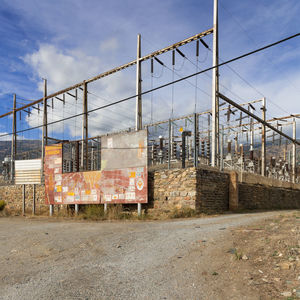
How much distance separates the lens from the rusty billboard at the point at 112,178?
13328 mm

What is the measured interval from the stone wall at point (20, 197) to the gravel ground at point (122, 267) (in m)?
11.3

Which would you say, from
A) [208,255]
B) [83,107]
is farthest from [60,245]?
[83,107]

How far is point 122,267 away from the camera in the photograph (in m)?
5.18

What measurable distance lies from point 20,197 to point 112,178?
35.4 ft

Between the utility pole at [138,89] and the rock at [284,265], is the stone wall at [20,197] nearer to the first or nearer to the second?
the utility pole at [138,89]

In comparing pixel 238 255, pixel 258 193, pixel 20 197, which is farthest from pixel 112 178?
pixel 20 197

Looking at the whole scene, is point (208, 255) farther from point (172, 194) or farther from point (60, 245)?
point (172, 194)

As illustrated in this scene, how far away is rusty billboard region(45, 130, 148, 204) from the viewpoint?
525 inches

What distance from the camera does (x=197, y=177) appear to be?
1231 centimetres

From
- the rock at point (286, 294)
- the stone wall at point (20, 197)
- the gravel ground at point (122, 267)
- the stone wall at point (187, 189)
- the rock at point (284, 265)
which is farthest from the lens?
the stone wall at point (20, 197)

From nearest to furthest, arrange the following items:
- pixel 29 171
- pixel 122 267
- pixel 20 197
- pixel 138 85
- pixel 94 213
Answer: pixel 122 267 → pixel 94 213 → pixel 29 171 → pixel 138 85 → pixel 20 197

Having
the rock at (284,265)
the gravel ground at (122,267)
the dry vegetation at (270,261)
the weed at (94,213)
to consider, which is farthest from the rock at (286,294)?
the weed at (94,213)

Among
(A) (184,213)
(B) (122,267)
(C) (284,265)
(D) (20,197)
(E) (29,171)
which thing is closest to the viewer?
(C) (284,265)

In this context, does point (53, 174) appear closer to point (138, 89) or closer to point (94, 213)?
point (94, 213)
